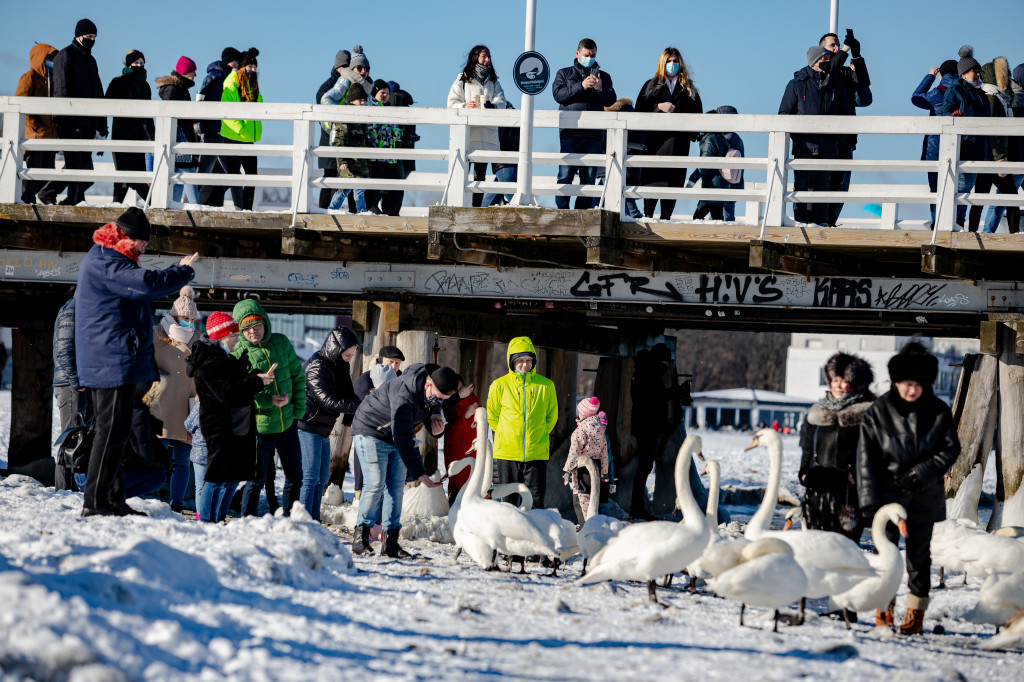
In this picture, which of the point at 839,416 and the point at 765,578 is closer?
the point at 765,578

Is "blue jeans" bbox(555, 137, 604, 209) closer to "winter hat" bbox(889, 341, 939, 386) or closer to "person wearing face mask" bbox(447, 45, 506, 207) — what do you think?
"person wearing face mask" bbox(447, 45, 506, 207)

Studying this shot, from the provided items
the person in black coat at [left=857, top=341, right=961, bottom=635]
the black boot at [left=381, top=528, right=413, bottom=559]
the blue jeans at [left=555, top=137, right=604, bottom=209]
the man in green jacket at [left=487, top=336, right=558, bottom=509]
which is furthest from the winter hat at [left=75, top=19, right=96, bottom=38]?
the person in black coat at [left=857, top=341, right=961, bottom=635]

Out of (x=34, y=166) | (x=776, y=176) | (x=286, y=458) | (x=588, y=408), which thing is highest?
(x=776, y=176)

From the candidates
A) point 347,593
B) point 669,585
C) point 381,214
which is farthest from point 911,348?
point 381,214

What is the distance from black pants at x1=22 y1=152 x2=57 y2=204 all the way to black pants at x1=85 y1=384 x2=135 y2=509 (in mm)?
5754

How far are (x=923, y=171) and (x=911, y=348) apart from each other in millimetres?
3834

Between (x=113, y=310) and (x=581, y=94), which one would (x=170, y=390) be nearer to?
(x=113, y=310)

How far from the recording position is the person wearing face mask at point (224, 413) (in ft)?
27.2

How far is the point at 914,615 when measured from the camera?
7180mm

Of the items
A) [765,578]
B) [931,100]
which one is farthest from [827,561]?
[931,100]

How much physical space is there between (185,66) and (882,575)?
30.3 ft

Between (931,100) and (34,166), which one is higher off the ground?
(931,100)

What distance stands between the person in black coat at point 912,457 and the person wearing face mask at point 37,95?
29.9 ft

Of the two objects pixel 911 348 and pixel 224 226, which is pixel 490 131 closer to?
pixel 224 226
